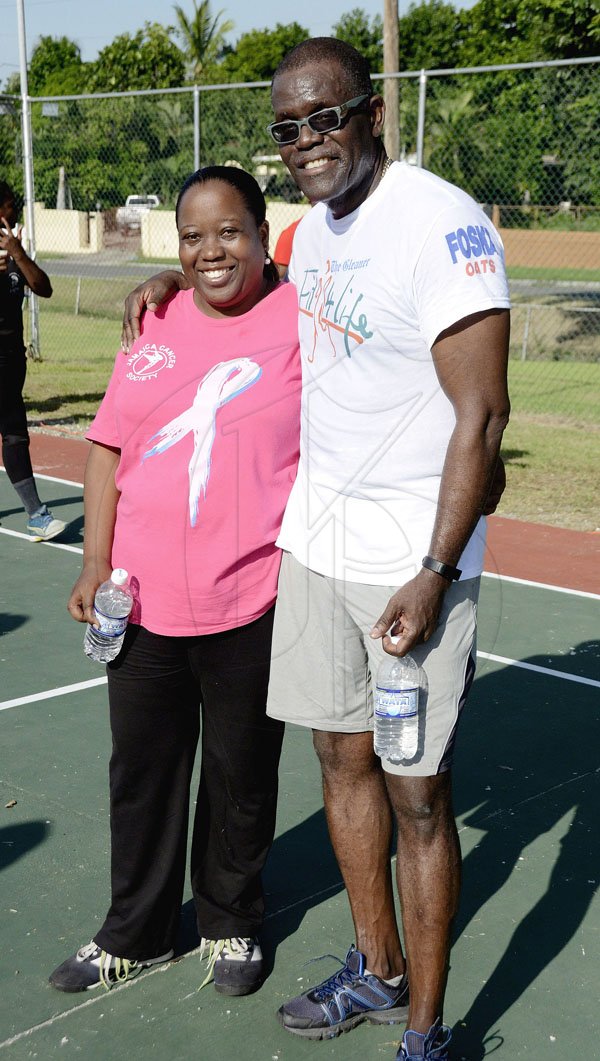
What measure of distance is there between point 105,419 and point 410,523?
93 centimetres

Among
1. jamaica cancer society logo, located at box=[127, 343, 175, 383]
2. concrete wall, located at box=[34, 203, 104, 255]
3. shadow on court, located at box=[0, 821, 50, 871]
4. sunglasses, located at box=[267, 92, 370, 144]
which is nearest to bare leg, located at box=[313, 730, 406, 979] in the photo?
jamaica cancer society logo, located at box=[127, 343, 175, 383]

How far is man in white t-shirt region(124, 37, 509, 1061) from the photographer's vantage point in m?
2.52

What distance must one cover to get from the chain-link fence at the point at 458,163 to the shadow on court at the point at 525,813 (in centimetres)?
674

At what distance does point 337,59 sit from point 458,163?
21.5m

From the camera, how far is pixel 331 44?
9.03 feet

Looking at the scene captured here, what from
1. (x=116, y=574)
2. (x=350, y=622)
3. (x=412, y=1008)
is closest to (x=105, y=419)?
(x=116, y=574)

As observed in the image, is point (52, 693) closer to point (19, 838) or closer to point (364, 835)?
point (19, 838)

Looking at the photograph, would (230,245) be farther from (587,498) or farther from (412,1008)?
→ (587,498)

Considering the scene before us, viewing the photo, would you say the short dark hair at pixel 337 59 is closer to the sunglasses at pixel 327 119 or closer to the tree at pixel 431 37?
the sunglasses at pixel 327 119

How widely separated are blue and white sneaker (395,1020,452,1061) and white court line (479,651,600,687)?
315 cm

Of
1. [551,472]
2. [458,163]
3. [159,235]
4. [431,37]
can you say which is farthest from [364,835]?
[431,37]

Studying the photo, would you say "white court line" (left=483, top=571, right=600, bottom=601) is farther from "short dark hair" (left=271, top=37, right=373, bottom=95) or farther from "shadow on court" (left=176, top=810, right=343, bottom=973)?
"short dark hair" (left=271, top=37, right=373, bottom=95)

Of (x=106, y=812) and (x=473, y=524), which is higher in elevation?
(x=473, y=524)

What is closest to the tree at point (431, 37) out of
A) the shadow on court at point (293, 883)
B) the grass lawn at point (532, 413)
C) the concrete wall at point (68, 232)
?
the concrete wall at point (68, 232)
